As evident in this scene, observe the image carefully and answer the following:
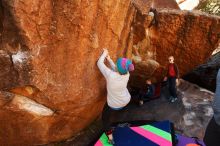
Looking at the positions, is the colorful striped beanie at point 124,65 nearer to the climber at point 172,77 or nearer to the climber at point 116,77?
the climber at point 116,77

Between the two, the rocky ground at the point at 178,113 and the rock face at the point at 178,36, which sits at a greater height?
the rock face at the point at 178,36

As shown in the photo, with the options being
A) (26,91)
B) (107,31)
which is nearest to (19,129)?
(26,91)

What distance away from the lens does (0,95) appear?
5883mm

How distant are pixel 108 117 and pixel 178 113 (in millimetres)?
1413

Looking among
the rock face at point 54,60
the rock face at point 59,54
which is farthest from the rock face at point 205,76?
the rock face at point 54,60

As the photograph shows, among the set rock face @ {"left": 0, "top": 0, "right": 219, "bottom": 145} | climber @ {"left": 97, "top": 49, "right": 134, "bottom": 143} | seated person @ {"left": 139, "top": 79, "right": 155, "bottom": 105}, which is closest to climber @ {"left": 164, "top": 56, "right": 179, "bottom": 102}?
seated person @ {"left": 139, "top": 79, "right": 155, "bottom": 105}

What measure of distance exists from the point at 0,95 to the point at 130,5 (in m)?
2.54

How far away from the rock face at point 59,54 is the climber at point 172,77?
0.71m

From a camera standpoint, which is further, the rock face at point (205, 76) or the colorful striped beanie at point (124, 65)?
the rock face at point (205, 76)

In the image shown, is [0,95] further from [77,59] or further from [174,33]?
[174,33]

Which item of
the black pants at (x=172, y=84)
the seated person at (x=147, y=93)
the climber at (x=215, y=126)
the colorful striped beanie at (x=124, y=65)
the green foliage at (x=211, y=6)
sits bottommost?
the seated person at (x=147, y=93)

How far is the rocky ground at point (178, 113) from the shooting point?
7527 mm

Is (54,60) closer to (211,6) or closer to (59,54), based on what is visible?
(59,54)

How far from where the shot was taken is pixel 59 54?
581cm
